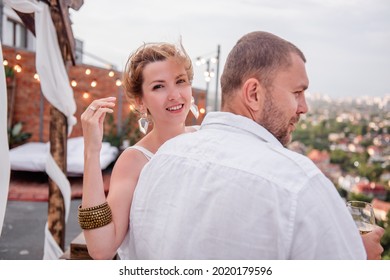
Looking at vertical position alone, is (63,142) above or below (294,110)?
below

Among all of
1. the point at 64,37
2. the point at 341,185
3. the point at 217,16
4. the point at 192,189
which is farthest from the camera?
the point at 341,185

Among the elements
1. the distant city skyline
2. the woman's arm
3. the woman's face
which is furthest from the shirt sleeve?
the distant city skyline

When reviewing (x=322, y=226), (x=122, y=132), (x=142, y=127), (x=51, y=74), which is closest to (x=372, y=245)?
(x=322, y=226)

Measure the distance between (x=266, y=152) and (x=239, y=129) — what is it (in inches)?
3.5

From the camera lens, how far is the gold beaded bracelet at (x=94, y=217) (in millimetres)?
939

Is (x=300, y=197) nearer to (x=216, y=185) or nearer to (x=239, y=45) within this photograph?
(x=216, y=185)

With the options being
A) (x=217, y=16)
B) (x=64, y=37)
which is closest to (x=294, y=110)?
(x=217, y=16)

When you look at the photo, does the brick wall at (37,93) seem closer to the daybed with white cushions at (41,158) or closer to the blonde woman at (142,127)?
the daybed with white cushions at (41,158)

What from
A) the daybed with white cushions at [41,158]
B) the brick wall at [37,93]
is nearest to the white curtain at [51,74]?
the daybed with white cushions at [41,158]

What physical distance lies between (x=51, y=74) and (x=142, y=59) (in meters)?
1.57

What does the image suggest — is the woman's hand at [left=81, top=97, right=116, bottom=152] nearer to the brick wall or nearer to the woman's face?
the woman's face

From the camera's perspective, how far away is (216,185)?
26.1 inches

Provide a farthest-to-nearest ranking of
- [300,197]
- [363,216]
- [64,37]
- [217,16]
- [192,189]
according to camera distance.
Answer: [64,37], [217,16], [363,216], [192,189], [300,197]

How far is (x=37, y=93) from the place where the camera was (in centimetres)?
683
